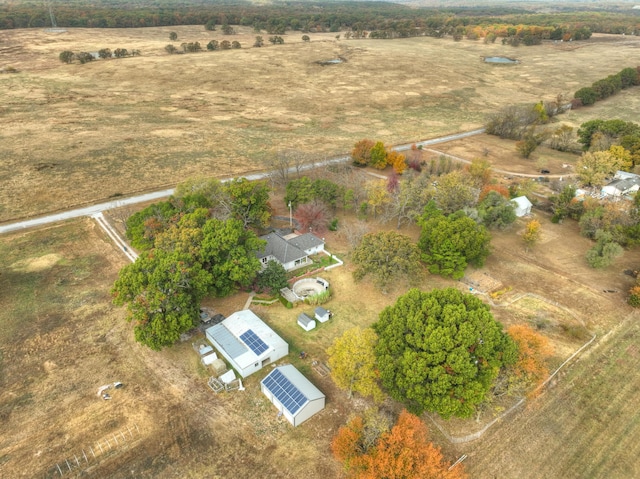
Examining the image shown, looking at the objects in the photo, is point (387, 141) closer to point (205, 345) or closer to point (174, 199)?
point (174, 199)

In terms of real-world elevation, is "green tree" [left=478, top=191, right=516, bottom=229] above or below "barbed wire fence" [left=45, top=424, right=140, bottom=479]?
above

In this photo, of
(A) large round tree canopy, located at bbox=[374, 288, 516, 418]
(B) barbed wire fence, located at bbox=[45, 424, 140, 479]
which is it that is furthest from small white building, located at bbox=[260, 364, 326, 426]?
(B) barbed wire fence, located at bbox=[45, 424, 140, 479]

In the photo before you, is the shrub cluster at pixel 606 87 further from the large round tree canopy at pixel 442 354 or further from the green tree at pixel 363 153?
the large round tree canopy at pixel 442 354

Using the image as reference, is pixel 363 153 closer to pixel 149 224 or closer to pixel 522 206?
pixel 522 206

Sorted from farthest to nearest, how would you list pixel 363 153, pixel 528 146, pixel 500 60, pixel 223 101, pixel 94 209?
1. pixel 500 60
2. pixel 223 101
3. pixel 528 146
4. pixel 363 153
5. pixel 94 209

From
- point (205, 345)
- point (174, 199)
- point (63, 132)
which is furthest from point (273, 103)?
point (205, 345)

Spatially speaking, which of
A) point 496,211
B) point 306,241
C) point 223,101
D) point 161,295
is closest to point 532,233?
point 496,211

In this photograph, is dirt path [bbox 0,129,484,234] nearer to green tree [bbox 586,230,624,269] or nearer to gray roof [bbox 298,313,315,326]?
gray roof [bbox 298,313,315,326]
